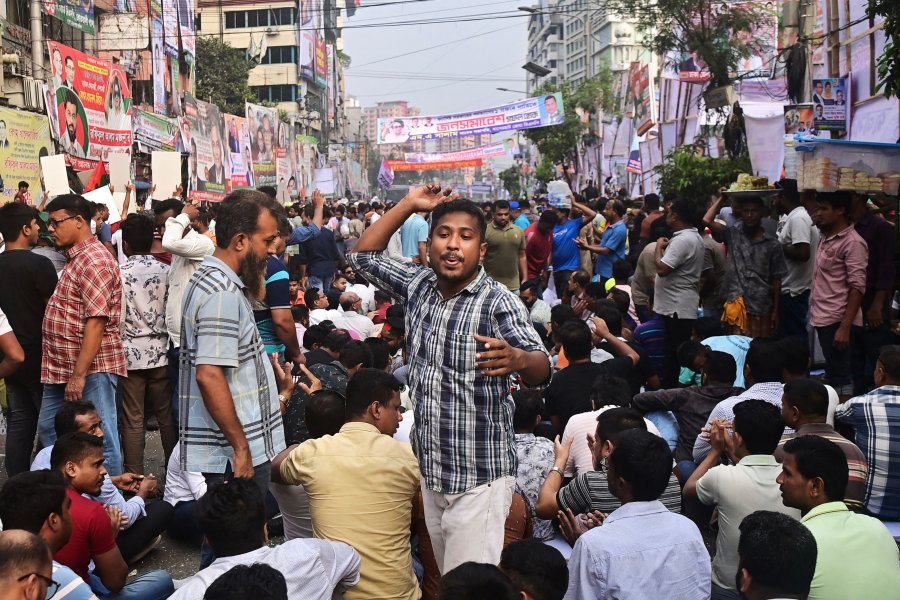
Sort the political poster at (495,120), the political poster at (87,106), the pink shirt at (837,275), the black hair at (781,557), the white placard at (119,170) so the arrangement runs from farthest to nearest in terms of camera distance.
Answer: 1. the political poster at (495,120)
2. the political poster at (87,106)
3. the white placard at (119,170)
4. the pink shirt at (837,275)
5. the black hair at (781,557)

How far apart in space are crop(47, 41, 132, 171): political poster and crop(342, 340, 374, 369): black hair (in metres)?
10.8

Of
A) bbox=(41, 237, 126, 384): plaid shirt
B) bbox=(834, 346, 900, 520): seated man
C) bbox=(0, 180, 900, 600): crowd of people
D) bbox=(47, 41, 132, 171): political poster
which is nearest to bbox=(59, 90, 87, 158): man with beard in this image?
bbox=(47, 41, 132, 171): political poster

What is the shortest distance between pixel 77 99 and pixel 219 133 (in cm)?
921

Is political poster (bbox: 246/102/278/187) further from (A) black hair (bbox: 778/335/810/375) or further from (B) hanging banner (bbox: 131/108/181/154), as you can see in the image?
(A) black hair (bbox: 778/335/810/375)

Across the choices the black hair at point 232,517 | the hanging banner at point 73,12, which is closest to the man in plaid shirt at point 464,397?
the black hair at point 232,517

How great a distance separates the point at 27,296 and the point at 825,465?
438 centimetres

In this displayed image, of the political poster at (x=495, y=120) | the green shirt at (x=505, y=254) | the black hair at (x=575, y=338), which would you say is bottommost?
the black hair at (x=575, y=338)

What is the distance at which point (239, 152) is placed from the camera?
2631 cm

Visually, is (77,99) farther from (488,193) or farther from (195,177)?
(488,193)

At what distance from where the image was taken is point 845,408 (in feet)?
15.3

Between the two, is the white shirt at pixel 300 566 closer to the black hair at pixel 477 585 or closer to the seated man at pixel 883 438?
the black hair at pixel 477 585

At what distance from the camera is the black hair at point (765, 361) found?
17.4 feet

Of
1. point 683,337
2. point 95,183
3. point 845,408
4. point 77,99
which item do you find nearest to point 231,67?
point 77,99

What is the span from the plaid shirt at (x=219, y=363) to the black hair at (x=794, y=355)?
10.1ft
